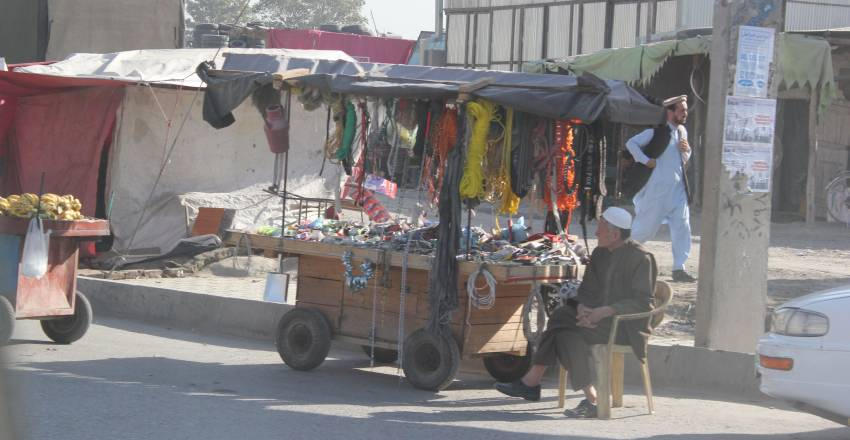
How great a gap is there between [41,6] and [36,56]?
1064 mm

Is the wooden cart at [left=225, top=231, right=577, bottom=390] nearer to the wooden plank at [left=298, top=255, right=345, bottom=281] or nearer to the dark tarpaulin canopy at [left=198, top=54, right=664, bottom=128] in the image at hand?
the wooden plank at [left=298, top=255, right=345, bottom=281]

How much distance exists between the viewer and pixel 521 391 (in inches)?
297

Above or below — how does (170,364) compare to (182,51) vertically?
below

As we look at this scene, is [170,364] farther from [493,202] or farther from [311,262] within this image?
Result: [493,202]

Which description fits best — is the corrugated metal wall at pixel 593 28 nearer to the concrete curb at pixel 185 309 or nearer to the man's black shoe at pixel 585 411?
the concrete curb at pixel 185 309

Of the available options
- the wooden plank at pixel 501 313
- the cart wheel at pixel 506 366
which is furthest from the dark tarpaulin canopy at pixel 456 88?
the cart wheel at pixel 506 366

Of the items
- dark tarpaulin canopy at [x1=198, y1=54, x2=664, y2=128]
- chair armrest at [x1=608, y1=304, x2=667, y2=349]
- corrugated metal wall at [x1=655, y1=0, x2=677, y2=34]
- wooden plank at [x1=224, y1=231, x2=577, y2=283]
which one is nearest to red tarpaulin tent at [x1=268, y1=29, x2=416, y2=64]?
corrugated metal wall at [x1=655, y1=0, x2=677, y2=34]

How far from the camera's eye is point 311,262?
8.72 meters

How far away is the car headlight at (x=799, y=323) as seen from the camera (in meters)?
5.93

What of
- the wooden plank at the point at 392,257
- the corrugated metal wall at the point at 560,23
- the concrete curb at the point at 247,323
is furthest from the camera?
the corrugated metal wall at the point at 560,23

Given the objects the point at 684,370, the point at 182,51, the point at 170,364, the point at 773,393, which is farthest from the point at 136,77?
the point at 773,393

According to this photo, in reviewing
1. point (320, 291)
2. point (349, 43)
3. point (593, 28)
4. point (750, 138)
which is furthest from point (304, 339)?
point (349, 43)

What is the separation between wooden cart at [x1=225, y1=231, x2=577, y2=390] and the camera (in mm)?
7695

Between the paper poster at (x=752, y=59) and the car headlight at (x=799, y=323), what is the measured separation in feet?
8.10
